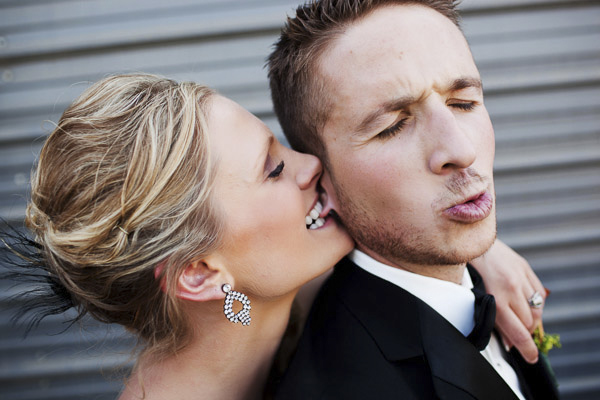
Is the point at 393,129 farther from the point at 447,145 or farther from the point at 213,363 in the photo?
the point at 213,363

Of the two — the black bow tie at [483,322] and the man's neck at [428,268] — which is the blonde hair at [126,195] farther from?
the black bow tie at [483,322]

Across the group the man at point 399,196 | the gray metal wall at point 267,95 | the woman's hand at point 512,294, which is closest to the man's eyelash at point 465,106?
the man at point 399,196

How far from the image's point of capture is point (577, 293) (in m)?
3.23

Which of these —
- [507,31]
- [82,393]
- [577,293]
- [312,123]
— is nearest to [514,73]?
[507,31]

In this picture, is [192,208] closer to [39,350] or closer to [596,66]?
[39,350]

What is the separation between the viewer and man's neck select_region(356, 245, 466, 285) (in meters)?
1.80

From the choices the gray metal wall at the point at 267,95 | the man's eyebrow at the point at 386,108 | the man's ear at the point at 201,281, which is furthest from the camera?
the gray metal wall at the point at 267,95

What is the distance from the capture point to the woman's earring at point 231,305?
1702 millimetres

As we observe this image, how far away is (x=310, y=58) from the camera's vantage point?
1.81 meters

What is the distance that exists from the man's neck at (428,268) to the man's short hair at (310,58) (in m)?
0.46

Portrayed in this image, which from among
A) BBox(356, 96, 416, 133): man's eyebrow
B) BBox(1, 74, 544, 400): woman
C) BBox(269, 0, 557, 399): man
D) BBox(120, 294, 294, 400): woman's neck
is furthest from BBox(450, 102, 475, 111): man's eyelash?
BBox(120, 294, 294, 400): woman's neck

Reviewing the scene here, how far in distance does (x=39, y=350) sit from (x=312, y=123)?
8.84 feet

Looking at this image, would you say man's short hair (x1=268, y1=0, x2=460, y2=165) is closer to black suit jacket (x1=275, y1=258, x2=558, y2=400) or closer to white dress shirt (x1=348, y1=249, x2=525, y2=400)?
white dress shirt (x1=348, y1=249, x2=525, y2=400)

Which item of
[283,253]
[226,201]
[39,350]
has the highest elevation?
[226,201]
